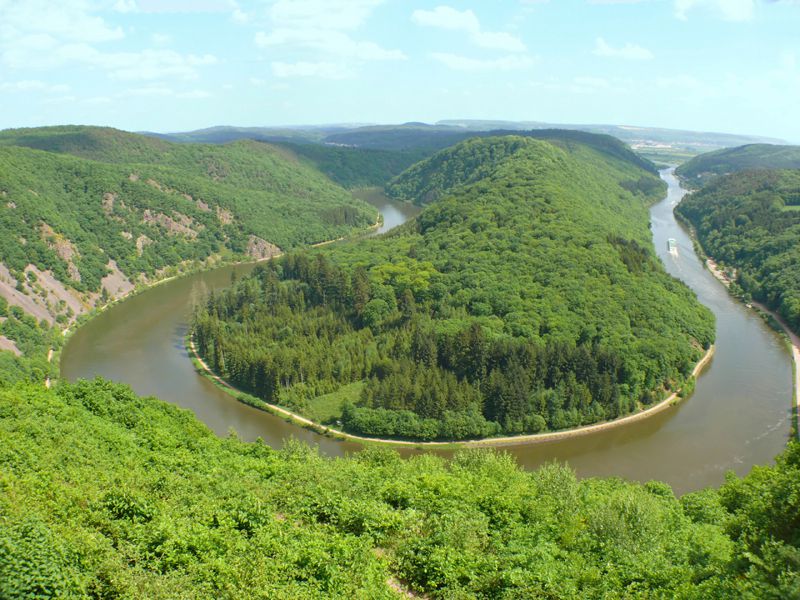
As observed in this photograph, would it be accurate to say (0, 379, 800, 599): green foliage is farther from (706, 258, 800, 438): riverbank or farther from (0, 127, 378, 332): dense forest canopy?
(0, 127, 378, 332): dense forest canopy

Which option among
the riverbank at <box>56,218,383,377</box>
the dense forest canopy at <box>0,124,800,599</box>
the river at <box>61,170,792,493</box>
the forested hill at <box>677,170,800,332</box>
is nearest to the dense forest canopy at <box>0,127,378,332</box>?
the riverbank at <box>56,218,383,377</box>

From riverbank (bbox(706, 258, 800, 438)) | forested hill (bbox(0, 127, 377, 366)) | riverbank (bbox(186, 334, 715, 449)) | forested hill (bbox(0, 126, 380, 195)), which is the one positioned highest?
forested hill (bbox(0, 126, 380, 195))

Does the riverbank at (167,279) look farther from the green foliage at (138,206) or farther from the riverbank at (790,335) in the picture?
the riverbank at (790,335)

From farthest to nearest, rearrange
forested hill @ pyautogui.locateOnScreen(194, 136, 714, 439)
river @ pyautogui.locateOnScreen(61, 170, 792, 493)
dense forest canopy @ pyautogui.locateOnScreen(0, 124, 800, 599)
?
1. forested hill @ pyautogui.locateOnScreen(194, 136, 714, 439)
2. river @ pyautogui.locateOnScreen(61, 170, 792, 493)
3. dense forest canopy @ pyautogui.locateOnScreen(0, 124, 800, 599)

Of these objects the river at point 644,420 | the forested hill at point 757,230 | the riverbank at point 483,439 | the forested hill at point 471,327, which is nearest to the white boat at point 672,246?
the forested hill at point 757,230

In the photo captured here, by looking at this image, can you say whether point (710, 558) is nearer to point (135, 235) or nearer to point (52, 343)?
point (52, 343)

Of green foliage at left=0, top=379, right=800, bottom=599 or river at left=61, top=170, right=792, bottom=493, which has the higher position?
green foliage at left=0, top=379, right=800, bottom=599
